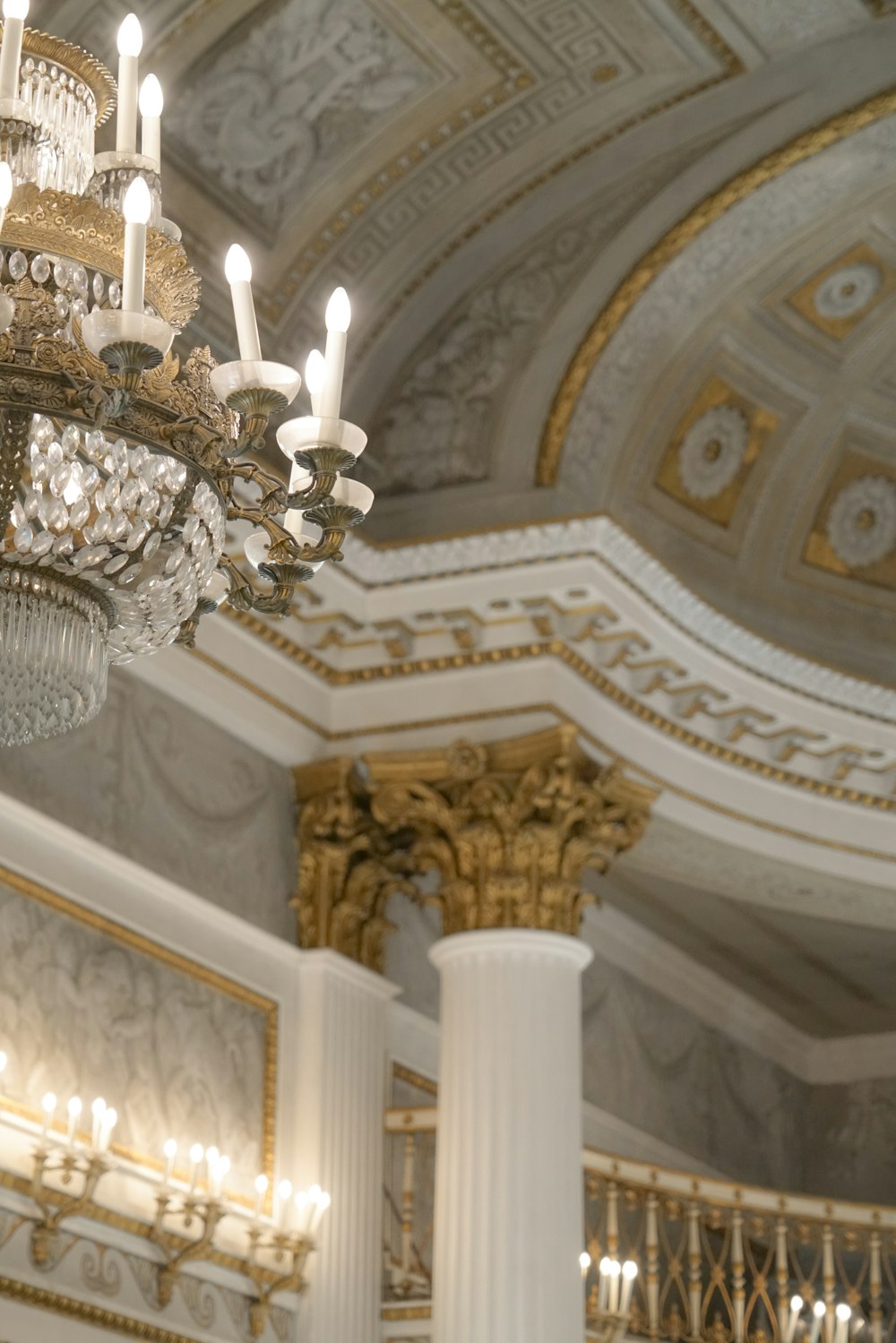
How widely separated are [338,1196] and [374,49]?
5106mm

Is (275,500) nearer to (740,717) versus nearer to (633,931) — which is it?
(740,717)

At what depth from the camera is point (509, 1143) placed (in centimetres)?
937

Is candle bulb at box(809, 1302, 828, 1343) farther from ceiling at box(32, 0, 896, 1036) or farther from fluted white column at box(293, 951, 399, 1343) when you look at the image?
fluted white column at box(293, 951, 399, 1343)

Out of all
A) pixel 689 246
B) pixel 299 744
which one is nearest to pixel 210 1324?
pixel 299 744

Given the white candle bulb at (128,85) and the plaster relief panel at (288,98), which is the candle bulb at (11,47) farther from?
the plaster relief panel at (288,98)

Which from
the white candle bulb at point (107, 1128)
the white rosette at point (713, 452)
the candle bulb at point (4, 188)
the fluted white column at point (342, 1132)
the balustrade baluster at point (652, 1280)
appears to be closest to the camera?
the candle bulb at point (4, 188)

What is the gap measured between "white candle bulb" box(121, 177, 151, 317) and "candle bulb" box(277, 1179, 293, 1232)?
20.7ft

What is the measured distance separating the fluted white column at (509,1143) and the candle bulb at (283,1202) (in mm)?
672

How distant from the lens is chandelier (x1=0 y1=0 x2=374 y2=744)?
13.1ft

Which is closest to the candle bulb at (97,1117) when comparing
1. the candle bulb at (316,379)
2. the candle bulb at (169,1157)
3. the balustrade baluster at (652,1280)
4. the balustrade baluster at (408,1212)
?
the candle bulb at (169,1157)

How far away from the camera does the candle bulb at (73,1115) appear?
26.9 ft

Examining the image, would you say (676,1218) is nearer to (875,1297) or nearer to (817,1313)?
(817,1313)

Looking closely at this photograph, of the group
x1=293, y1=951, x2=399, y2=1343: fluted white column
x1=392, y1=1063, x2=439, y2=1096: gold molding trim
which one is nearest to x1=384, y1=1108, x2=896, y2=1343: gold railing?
x1=293, y1=951, x2=399, y2=1343: fluted white column

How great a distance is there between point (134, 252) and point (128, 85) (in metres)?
0.71
